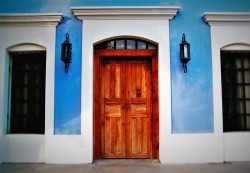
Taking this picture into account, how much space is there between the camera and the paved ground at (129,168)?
469 cm

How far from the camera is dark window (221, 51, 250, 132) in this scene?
5602 mm

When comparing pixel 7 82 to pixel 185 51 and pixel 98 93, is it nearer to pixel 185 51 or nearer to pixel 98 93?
pixel 98 93

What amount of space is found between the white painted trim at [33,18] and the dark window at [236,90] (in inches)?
167

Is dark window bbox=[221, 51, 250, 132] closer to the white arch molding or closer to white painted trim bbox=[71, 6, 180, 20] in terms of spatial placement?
the white arch molding

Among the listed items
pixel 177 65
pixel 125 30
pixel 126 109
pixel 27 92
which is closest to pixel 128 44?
pixel 125 30

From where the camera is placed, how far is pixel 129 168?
16.0ft

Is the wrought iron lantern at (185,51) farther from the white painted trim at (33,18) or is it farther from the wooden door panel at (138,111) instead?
the white painted trim at (33,18)

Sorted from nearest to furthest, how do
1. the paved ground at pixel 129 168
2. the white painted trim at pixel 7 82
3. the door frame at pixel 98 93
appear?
1. the paved ground at pixel 129 168
2. the white painted trim at pixel 7 82
3. the door frame at pixel 98 93

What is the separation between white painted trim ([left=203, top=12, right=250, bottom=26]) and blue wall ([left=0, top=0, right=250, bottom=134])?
16 centimetres

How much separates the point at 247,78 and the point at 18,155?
5929mm

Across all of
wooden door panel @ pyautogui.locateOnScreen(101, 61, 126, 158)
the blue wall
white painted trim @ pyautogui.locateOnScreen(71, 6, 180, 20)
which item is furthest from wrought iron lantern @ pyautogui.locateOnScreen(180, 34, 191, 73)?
wooden door panel @ pyautogui.locateOnScreen(101, 61, 126, 158)

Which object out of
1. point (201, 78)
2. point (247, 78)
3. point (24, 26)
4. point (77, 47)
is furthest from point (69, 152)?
point (247, 78)

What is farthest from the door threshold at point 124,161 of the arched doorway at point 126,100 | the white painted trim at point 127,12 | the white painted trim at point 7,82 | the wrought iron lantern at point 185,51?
the white painted trim at point 127,12

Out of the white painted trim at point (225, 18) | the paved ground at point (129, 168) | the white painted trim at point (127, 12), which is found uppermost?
the white painted trim at point (127, 12)
